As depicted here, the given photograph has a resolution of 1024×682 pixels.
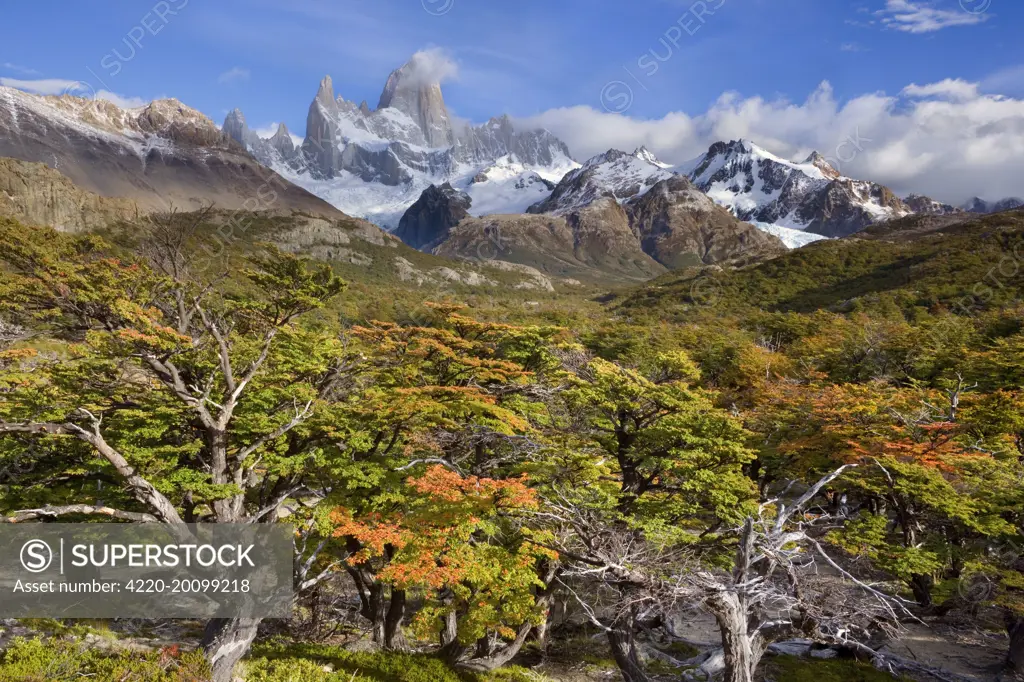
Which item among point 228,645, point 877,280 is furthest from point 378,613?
point 877,280

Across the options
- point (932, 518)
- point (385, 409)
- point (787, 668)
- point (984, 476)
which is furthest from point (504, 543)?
point (984, 476)

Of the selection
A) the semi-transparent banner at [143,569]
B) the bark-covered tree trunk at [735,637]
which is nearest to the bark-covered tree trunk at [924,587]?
the bark-covered tree trunk at [735,637]

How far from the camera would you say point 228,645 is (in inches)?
604

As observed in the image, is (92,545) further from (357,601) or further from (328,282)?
(357,601)

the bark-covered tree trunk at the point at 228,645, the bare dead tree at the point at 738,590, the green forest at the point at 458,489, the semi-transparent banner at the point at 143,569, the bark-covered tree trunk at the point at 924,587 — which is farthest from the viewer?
the bark-covered tree trunk at the point at 924,587

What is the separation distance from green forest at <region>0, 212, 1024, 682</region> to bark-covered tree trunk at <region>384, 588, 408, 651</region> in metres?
0.12

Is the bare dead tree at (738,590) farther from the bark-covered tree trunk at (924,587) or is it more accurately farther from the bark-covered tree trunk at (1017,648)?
the bark-covered tree trunk at (924,587)

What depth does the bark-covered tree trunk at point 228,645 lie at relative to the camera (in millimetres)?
14938

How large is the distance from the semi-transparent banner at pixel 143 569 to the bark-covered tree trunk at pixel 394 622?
3.87m

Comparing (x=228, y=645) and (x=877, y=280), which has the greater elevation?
(x=877, y=280)

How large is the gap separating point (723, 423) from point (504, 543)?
1005cm

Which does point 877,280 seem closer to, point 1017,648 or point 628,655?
point 1017,648

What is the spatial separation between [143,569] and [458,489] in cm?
1176

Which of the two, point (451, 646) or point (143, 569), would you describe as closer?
point (451, 646)
